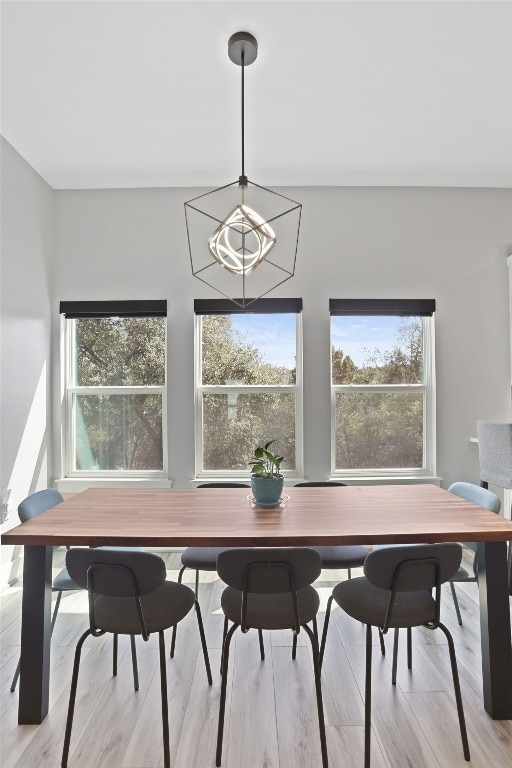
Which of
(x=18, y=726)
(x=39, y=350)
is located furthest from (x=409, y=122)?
(x=18, y=726)

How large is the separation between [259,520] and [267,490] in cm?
23

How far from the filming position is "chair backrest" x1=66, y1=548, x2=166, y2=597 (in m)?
1.66

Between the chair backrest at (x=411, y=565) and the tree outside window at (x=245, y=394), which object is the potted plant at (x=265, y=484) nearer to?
the chair backrest at (x=411, y=565)

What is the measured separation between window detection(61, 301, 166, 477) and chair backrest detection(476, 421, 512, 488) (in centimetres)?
255

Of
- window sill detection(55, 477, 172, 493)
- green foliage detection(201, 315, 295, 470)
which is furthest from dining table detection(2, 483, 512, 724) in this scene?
green foliage detection(201, 315, 295, 470)

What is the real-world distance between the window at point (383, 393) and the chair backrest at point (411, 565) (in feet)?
7.48

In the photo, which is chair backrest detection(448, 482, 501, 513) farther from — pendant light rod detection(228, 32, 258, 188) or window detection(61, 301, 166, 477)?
window detection(61, 301, 166, 477)

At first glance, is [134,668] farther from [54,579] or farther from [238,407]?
[238,407]

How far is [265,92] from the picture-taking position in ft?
9.20

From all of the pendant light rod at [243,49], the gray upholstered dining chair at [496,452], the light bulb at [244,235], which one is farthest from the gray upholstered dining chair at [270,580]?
the gray upholstered dining chair at [496,452]

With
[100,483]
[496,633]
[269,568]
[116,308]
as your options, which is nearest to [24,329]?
[116,308]

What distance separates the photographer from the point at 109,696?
2.06m

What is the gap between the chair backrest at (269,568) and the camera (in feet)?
5.44

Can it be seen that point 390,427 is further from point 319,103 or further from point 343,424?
point 319,103
